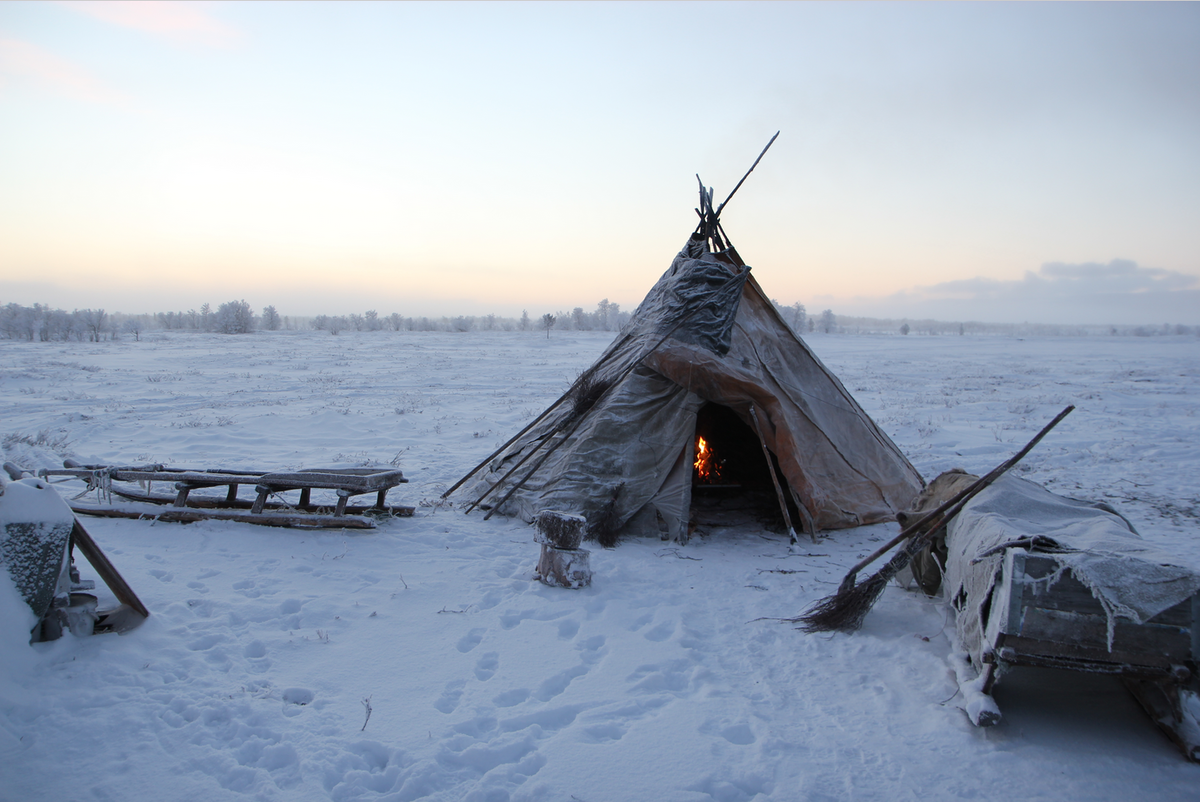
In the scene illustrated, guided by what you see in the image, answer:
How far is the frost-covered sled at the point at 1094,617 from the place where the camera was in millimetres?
3064

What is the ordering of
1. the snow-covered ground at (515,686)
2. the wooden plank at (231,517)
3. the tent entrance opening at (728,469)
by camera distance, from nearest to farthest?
the snow-covered ground at (515,686) → the wooden plank at (231,517) → the tent entrance opening at (728,469)

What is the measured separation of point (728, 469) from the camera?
9453 millimetres

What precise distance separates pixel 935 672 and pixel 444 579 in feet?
12.0

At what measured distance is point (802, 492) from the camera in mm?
6559

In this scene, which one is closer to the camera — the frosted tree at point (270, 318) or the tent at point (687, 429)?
the tent at point (687, 429)

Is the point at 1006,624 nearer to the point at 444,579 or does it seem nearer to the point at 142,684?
the point at 444,579

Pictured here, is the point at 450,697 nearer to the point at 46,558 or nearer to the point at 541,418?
the point at 46,558

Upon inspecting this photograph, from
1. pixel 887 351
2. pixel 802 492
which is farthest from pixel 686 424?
pixel 887 351

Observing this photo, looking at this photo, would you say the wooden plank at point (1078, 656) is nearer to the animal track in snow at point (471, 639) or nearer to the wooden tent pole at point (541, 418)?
the animal track in snow at point (471, 639)

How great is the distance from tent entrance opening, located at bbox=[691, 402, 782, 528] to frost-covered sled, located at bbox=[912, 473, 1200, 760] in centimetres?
424

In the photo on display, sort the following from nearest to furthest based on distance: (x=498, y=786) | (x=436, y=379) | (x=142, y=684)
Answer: (x=498, y=786), (x=142, y=684), (x=436, y=379)

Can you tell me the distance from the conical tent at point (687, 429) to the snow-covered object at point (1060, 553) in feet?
7.28

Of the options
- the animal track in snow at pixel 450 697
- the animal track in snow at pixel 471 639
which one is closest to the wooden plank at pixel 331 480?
the animal track in snow at pixel 471 639

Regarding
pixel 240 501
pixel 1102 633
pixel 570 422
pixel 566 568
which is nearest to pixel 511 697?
pixel 566 568
